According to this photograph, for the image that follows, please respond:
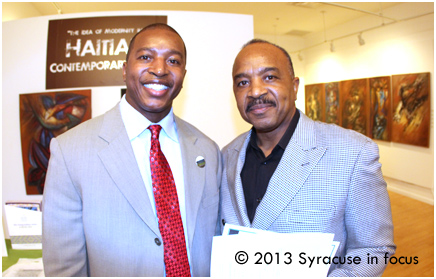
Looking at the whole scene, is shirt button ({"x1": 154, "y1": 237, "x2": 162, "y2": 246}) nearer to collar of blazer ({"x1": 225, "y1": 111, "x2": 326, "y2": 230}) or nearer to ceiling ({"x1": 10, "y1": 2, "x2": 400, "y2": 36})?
collar of blazer ({"x1": 225, "y1": 111, "x2": 326, "y2": 230})

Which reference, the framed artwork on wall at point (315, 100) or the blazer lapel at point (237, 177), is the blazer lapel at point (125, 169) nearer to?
the blazer lapel at point (237, 177)

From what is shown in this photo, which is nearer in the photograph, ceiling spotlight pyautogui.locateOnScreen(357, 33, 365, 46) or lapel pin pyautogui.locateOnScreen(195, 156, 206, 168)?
lapel pin pyautogui.locateOnScreen(195, 156, 206, 168)

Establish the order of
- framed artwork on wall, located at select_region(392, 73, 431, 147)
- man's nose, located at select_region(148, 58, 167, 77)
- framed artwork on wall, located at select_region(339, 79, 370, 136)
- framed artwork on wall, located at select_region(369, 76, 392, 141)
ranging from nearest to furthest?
1. man's nose, located at select_region(148, 58, 167, 77)
2. framed artwork on wall, located at select_region(392, 73, 431, 147)
3. framed artwork on wall, located at select_region(369, 76, 392, 141)
4. framed artwork on wall, located at select_region(339, 79, 370, 136)

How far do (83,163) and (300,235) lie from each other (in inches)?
41.9

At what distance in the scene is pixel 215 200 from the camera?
1690 millimetres

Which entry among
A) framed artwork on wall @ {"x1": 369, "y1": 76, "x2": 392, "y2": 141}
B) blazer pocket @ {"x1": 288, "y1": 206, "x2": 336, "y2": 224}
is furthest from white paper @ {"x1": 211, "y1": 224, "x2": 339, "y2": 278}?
framed artwork on wall @ {"x1": 369, "y1": 76, "x2": 392, "y2": 141}

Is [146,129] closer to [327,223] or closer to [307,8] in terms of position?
[327,223]

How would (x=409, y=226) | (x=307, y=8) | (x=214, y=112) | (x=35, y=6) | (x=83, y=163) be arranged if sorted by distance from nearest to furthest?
(x=83, y=163) < (x=214, y=112) < (x=409, y=226) < (x=35, y=6) < (x=307, y=8)

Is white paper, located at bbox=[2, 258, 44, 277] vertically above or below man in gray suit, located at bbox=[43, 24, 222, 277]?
below

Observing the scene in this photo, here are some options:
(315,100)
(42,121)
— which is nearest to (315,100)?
(315,100)

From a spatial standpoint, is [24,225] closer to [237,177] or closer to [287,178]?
[237,177]

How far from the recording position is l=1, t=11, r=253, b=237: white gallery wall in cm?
291

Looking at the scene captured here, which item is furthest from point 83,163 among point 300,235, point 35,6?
point 35,6

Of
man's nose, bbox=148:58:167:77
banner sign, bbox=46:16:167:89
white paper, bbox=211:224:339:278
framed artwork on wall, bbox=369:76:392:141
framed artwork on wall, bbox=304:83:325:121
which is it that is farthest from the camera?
framed artwork on wall, bbox=304:83:325:121
